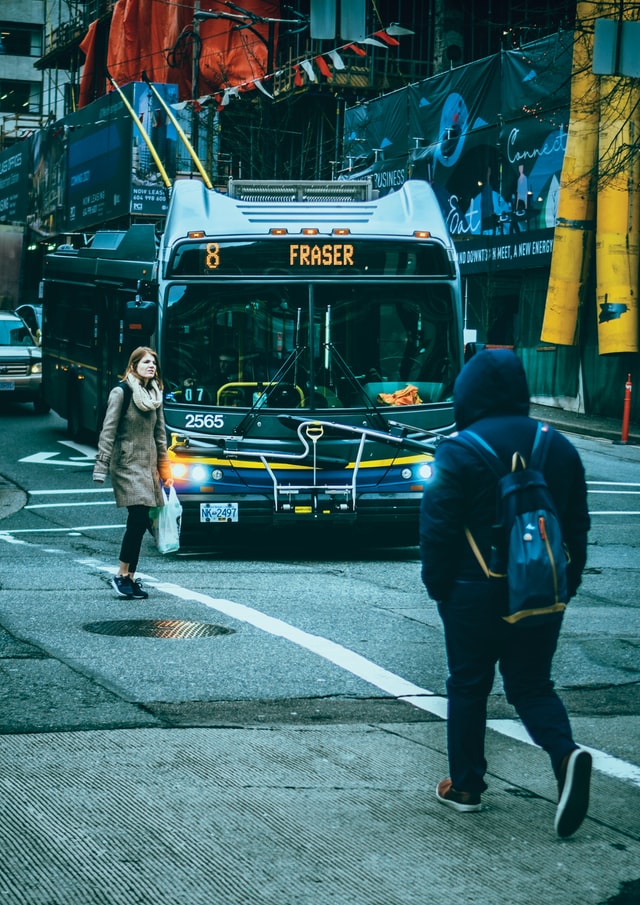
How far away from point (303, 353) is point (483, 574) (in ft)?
25.8

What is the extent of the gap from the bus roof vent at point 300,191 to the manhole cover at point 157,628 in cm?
640

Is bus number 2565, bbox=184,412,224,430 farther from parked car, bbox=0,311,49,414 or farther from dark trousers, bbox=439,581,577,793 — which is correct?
parked car, bbox=0,311,49,414

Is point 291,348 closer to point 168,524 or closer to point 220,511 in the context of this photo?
point 220,511

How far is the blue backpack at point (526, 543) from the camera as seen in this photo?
4930 mm

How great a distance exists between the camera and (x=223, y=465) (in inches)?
493

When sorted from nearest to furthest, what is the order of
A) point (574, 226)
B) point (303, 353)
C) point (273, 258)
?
point (303, 353), point (273, 258), point (574, 226)

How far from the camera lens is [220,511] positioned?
12.5m

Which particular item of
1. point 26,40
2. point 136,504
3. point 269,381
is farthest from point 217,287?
point 26,40

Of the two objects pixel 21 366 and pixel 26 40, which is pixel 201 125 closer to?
pixel 21 366

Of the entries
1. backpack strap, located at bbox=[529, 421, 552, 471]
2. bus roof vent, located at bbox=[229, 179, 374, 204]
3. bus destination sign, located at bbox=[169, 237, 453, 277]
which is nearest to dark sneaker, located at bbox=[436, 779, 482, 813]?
backpack strap, located at bbox=[529, 421, 552, 471]

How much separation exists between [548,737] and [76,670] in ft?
11.5

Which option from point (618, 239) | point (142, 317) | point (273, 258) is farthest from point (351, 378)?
point (618, 239)

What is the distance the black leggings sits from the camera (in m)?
10.2

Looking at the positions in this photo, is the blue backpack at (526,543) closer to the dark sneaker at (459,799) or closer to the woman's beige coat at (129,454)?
the dark sneaker at (459,799)
